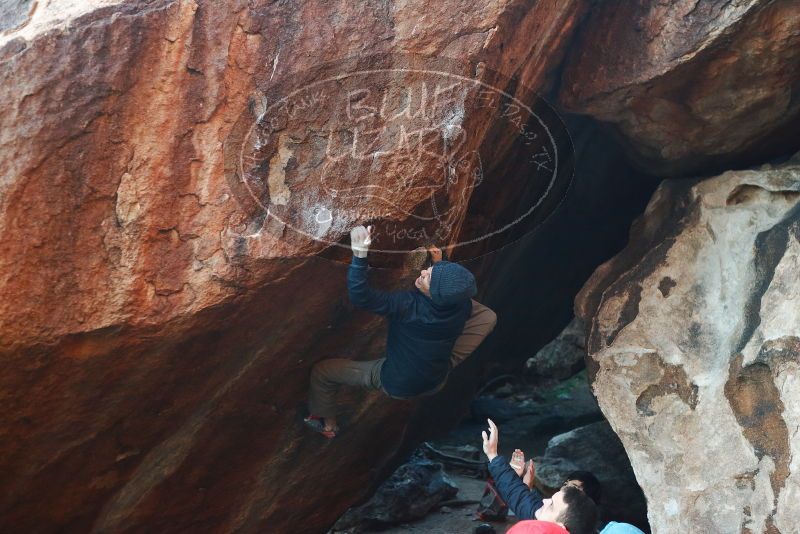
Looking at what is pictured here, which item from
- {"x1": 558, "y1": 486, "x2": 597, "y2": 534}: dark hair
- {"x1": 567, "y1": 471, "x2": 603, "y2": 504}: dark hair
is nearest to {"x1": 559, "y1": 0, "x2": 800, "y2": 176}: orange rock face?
{"x1": 567, "y1": 471, "x2": 603, "y2": 504}: dark hair

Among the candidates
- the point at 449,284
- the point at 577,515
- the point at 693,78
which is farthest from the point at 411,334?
the point at 693,78

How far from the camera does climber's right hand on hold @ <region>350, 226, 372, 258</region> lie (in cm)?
373

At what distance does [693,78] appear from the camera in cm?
417

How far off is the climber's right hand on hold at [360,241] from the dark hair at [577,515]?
1233 mm

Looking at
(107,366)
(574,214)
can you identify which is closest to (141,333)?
(107,366)

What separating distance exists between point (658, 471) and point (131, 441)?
2.47 meters

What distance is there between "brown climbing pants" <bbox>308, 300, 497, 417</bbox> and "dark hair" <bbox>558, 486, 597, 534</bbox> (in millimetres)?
1191

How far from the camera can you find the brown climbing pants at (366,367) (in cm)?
439

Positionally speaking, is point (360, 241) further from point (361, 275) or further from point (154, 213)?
point (154, 213)

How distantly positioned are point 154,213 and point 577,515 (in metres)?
2.02

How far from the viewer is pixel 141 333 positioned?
3734 mm

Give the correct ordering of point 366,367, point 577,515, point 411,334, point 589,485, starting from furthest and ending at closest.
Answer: point 589,485 < point 366,367 < point 411,334 < point 577,515

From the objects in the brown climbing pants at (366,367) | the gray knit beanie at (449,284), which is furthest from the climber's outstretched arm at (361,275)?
the brown climbing pants at (366,367)

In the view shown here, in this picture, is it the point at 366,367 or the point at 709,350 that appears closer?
the point at 709,350
